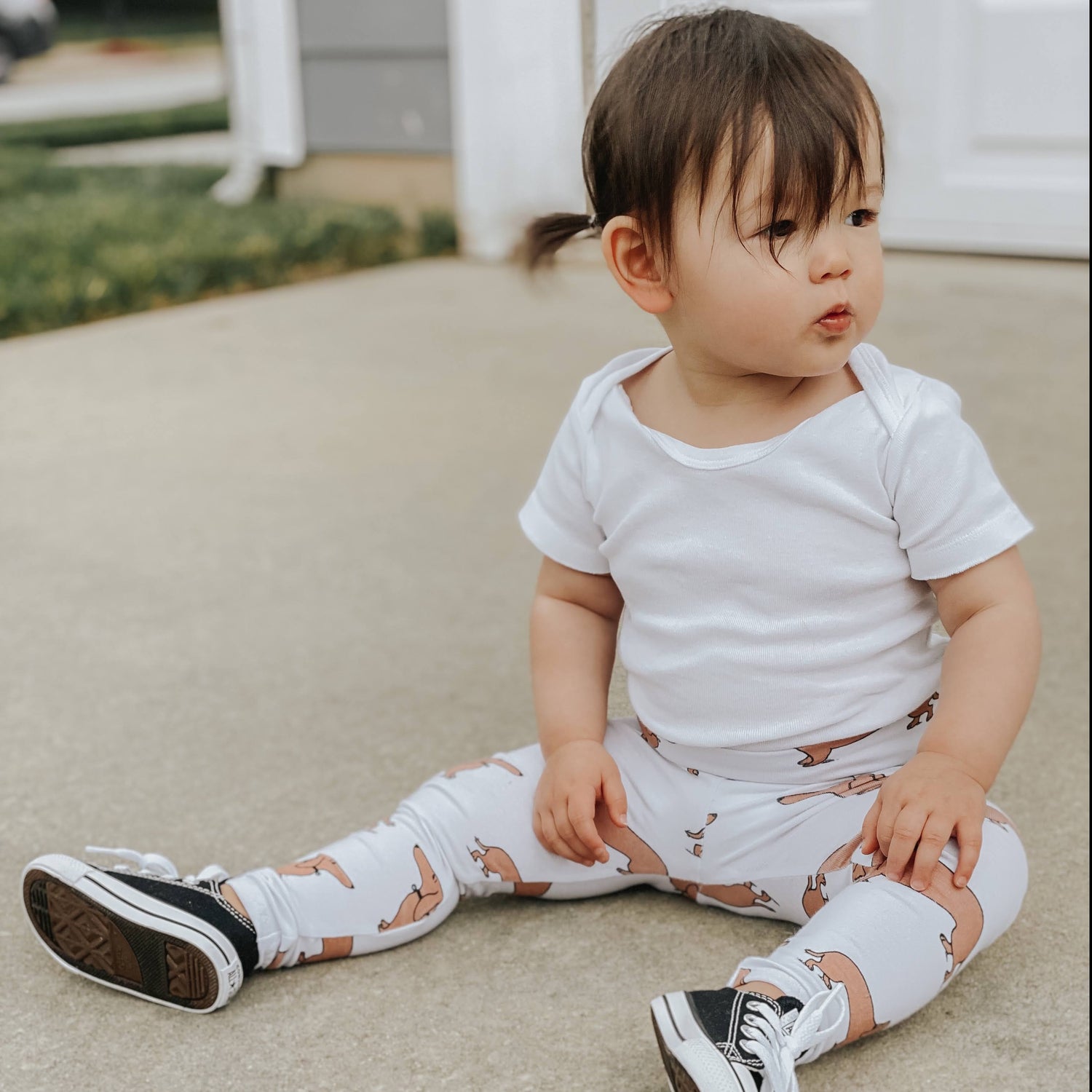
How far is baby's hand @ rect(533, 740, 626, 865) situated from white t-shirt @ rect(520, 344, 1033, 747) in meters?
0.06

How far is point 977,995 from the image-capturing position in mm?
1035

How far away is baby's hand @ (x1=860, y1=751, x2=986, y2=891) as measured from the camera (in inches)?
37.3

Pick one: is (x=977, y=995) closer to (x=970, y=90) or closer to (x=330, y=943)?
(x=330, y=943)

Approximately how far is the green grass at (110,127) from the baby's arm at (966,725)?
7.97 metres

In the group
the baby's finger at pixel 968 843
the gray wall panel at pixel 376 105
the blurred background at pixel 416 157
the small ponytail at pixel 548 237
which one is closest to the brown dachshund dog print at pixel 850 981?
the baby's finger at pixel 968 843

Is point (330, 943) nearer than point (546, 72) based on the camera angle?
Yes

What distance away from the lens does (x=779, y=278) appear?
3.11 feet

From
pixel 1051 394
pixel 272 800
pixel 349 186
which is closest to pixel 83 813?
pixel 272 800

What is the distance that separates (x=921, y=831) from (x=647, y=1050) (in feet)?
0.77

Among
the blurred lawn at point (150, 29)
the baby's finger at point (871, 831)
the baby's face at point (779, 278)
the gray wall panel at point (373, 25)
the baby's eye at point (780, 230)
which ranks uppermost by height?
the blurred lawn at point (150, 29)

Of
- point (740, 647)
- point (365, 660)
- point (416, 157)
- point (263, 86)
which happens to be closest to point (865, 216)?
point (740, 647)

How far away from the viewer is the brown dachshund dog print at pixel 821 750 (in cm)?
107

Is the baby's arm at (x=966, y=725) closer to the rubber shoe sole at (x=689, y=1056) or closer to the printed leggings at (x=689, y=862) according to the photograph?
the printed leggings at (x=689, y=862)

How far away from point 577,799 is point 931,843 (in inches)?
10.4
